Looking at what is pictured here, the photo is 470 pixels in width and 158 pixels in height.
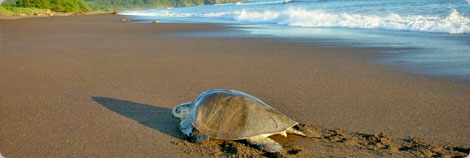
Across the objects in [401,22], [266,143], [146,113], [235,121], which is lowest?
[146,113]

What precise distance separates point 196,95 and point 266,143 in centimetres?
167

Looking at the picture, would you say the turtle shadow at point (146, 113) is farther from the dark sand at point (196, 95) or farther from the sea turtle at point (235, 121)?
the sea turtle at point (235, 121)

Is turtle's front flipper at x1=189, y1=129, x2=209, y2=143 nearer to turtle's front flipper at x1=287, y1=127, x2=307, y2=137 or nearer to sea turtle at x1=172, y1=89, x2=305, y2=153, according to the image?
sea turtle at x1=172, y1=89, x2=305, y2=153

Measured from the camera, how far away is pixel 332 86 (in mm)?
4473

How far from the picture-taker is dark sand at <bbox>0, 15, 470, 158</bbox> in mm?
2764

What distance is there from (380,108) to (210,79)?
225 cm

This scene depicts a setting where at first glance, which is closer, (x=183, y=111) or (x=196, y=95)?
(x=183, y=111)

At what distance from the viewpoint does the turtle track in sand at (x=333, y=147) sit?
2.61m

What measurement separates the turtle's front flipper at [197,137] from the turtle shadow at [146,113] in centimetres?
15

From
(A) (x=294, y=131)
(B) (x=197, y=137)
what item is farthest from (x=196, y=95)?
(A) (x=294, y=131)

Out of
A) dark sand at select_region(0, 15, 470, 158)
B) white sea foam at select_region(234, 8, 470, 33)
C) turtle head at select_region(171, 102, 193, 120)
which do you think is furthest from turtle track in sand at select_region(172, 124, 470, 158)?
white sea foam at select_region(234, 8, 470, 33)

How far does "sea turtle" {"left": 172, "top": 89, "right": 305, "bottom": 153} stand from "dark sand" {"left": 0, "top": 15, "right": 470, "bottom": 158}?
91 millimetres

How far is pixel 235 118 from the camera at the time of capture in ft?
9.23

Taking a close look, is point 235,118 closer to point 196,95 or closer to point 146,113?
point 146,113
